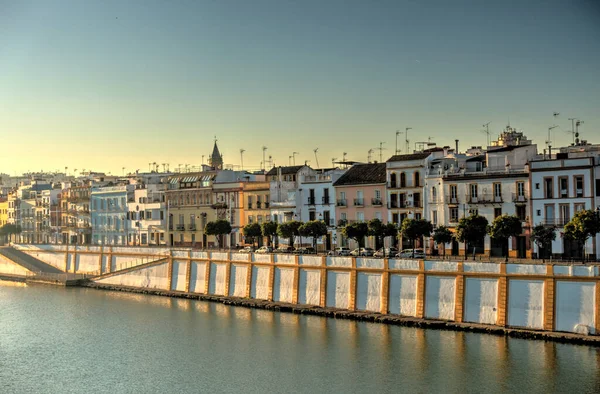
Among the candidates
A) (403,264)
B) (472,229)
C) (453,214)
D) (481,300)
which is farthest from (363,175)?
(481,300)

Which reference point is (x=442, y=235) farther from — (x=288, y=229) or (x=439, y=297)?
(x=288, y=229)

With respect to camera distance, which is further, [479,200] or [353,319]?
[479,200]

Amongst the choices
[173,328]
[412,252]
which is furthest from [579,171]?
[173,328]

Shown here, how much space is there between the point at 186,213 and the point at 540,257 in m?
44.7

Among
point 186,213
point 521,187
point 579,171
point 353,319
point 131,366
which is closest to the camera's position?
point 131,366

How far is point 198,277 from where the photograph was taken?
2689 inches

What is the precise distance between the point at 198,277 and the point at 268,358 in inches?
950

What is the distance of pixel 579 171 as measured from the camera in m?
58.3

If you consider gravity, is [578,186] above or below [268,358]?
above

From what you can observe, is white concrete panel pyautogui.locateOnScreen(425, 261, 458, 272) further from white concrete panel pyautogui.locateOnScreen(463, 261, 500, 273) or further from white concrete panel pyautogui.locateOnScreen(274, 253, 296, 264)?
white concrete panel pyautogui.locateOnScreen(274, 253, 296, 264)

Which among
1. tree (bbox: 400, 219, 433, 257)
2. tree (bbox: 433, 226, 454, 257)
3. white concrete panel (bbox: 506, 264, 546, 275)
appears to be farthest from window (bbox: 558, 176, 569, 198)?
white concrete panel (bbox: 506, 264, 546, 275)

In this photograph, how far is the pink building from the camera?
73438 millimetres

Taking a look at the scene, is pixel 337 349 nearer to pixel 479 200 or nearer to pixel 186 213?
pixel 479 200

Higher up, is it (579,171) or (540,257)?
(579,171)
